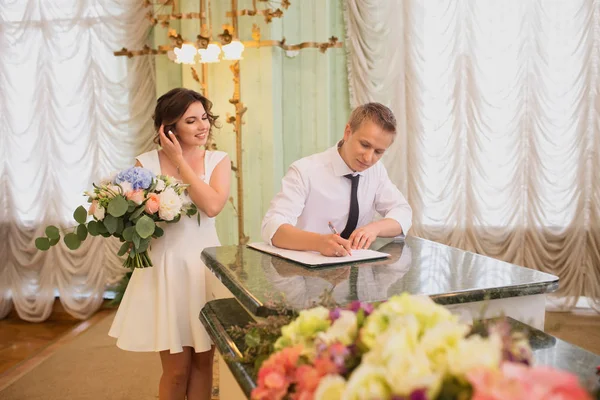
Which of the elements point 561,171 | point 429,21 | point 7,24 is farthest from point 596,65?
point 7,24

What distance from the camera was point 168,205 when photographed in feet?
8.13

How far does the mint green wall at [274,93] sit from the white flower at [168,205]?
8.82ft

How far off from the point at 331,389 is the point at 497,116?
16.4 feet

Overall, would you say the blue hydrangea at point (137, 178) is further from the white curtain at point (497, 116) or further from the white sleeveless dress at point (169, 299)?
the white curtain at point (497, 116)

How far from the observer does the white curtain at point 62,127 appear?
568 centimetres

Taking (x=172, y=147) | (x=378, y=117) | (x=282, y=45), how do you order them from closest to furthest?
(x=378, y=117) < (x=172, y=147) < (x=282, y=45)

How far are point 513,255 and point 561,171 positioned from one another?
0.91 m

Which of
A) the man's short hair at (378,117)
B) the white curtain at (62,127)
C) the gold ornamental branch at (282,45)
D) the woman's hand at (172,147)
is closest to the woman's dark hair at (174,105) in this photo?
the woman's hand at (172,147)

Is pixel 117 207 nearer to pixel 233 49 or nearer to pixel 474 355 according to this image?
pixel 474 355

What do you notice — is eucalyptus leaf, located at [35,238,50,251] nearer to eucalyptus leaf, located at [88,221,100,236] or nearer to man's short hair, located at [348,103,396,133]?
eucalyptus leaf, located at [88,221,100,236]

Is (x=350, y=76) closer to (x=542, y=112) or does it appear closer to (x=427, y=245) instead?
(x=542, y=112)

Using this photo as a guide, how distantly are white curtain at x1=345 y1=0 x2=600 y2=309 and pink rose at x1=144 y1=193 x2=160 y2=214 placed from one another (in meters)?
3.30

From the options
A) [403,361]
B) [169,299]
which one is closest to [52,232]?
[169,299]

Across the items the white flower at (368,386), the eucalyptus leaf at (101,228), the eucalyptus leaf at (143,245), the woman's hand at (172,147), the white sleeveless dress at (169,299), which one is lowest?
the white sleeveless dress at (169,299)
